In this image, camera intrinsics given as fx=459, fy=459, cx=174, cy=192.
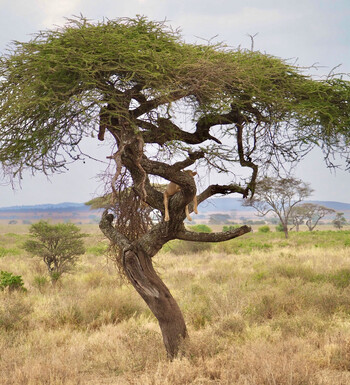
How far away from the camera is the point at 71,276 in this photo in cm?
1623

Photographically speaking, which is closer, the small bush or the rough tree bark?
the rough tree bark

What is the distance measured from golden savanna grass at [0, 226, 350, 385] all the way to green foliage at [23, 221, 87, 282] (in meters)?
1.42

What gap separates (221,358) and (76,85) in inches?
167

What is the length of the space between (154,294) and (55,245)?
10.3 m

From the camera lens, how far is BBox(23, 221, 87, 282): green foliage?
1614 centimetres

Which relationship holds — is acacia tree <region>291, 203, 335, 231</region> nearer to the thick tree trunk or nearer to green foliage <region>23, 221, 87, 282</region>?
green foliage <region>23, 221, 87, 282</region>

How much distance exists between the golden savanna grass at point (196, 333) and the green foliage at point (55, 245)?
142 cm

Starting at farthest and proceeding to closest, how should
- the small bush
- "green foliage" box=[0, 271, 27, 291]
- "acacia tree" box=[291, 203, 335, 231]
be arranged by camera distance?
"acacia tree" box=[291, 203, 335, 231] < the small bush < "green foliage" box=[0, 271, 27, 291]

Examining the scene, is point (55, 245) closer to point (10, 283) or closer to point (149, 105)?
point (10, 283)

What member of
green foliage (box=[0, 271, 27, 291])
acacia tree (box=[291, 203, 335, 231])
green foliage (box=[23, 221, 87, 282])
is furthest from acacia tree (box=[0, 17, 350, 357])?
acacia tree (box=[291, 203, 335, 231])

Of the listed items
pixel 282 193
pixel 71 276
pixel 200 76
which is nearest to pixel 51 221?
pixel 71 276

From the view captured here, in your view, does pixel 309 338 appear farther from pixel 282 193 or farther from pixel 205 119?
pixel 282 193

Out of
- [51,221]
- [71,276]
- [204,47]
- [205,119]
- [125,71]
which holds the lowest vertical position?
[71,276]

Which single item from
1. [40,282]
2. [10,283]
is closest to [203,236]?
[10,283]
